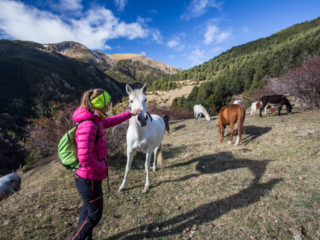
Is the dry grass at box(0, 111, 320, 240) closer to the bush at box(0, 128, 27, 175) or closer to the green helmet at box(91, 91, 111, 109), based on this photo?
the green helmet at box(91, 91, 111, 109)

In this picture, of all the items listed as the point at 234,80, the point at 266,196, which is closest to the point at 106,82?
the point at 234,80

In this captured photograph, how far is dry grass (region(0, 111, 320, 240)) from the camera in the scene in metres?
2.59

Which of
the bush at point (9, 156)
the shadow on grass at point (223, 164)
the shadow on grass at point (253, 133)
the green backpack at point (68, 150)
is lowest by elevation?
the bush at point (9, 156)

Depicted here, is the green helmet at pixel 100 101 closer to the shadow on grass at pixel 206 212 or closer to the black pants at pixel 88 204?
the black pants at pixel 88 204

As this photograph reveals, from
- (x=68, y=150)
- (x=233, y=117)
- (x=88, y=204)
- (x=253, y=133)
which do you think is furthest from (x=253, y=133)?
(x=68, y=150)

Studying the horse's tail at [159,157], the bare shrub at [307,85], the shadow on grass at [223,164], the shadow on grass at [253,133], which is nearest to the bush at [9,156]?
the horse's tail at [159,157]

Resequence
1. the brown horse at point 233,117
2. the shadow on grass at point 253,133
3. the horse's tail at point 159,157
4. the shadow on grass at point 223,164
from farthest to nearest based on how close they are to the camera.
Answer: the shadow on grass at point 253,133 < the brown horse at point 233,117 < the horse's tail at point 159,157 < the shadow on grass at point 223,164

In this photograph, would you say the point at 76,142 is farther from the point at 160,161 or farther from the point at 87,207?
the point at 160,161

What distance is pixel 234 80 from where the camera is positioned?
3716 cm

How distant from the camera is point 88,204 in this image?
205 centimetres

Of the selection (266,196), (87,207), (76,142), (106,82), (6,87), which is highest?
(106,82)

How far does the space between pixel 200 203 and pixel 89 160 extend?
8.86ft

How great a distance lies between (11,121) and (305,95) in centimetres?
6385

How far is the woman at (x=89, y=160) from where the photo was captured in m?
1.92
